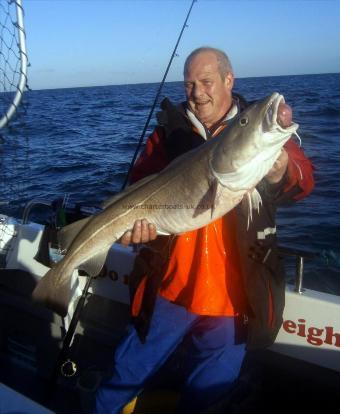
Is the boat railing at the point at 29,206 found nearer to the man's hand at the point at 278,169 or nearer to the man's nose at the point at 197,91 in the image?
the man's nose at the point at 197,91

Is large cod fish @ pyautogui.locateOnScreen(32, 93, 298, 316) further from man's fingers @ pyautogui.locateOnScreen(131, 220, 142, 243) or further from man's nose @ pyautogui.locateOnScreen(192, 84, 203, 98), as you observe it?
man's nose @ pyautogui.locateOnScreen(192, 84, 203, 98)

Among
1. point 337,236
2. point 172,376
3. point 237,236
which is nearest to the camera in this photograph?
point 237,236

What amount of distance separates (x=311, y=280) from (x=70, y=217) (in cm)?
422

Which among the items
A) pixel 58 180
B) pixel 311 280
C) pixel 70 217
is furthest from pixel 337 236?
pixel 58 180

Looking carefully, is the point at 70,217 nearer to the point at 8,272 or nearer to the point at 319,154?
the point at 8,272

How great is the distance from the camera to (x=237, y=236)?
9.02 ft

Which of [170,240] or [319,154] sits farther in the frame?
[319,154]

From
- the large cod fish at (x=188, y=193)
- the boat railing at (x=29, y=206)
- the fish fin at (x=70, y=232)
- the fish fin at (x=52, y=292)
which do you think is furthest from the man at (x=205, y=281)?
the boat railing at (x=29, y=206)

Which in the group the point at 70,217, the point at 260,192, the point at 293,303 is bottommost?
the point at 293,303

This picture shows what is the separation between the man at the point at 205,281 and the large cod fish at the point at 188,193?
0.47 ft

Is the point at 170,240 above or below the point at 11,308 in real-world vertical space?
above

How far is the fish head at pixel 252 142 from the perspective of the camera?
2.33 metres

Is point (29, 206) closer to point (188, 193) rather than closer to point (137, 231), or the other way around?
point (137, 231)

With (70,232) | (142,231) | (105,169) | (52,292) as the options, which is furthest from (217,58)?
(105,169)
